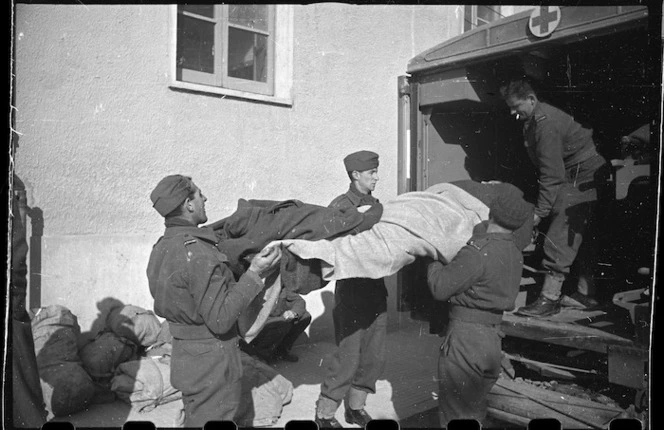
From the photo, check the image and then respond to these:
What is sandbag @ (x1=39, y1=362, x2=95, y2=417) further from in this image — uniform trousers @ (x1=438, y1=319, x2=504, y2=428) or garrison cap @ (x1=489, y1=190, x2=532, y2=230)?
garrison cap @ (x1=489, y1=190, x2=532, y2=230)

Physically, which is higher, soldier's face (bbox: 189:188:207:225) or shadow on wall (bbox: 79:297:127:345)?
soldier's face (bbox: 189:188:207:225)

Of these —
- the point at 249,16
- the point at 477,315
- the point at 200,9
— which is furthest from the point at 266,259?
the point at 249,16

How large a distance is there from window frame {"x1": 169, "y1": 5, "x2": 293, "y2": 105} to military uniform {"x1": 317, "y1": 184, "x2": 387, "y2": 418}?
2144mm

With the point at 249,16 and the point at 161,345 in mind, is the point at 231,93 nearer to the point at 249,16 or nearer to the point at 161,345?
the point at 249,16

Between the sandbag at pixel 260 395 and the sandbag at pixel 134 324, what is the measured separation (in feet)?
3.02

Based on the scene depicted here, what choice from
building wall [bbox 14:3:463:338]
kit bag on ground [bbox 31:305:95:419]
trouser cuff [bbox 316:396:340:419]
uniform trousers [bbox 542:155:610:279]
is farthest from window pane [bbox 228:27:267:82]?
trouser cuff [bbox 316:396:340:419]

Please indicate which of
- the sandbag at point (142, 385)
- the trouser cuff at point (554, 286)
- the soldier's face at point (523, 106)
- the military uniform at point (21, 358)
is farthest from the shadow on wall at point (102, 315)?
the soldier's face at point (523, 106)

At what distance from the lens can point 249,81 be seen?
5.50 metres

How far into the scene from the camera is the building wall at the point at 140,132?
14.6 ft

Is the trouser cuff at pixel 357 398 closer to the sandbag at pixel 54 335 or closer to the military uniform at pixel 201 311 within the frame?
the military uniform at pixel 201 311

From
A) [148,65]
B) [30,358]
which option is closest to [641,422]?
[30,358]

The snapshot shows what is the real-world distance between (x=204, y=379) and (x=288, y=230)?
91 centimetres

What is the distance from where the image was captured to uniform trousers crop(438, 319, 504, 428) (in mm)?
3098

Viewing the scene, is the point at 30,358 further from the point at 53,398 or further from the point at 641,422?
the point at 641,422
